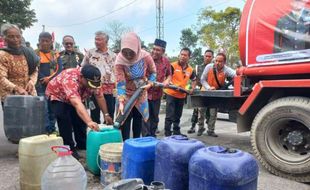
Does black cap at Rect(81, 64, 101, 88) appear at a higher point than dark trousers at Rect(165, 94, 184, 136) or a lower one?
higher

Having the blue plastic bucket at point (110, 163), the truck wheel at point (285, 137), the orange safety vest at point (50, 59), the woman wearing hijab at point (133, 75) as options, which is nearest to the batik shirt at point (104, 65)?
the woman wearing hijab at point (133, 75)

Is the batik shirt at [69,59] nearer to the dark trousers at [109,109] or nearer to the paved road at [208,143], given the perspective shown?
the dark trousers at [109,109]

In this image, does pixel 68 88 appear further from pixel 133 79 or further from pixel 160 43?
pixel 160 43

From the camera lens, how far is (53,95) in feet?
12.8

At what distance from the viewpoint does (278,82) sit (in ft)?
11.7

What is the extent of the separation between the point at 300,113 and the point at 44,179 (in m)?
2.58

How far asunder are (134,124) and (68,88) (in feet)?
3.78

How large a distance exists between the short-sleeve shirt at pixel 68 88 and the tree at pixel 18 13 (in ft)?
70.8

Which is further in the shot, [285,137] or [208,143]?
[208,143]

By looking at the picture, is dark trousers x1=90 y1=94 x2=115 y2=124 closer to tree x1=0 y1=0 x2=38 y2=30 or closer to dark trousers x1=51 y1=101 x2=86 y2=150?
dark trousers x1=51 y1=101 x2=86 y2=150

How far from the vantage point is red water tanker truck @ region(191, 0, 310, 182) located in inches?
136

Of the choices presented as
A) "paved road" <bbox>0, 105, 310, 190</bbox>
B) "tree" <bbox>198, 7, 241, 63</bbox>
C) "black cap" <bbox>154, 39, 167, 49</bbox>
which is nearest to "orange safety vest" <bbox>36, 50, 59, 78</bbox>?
"paved road" <bbox>0, 105, 310, 190</bbox>

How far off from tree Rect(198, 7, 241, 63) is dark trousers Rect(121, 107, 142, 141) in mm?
19767

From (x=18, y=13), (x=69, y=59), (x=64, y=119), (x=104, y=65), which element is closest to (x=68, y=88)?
(x=64, y=119)
